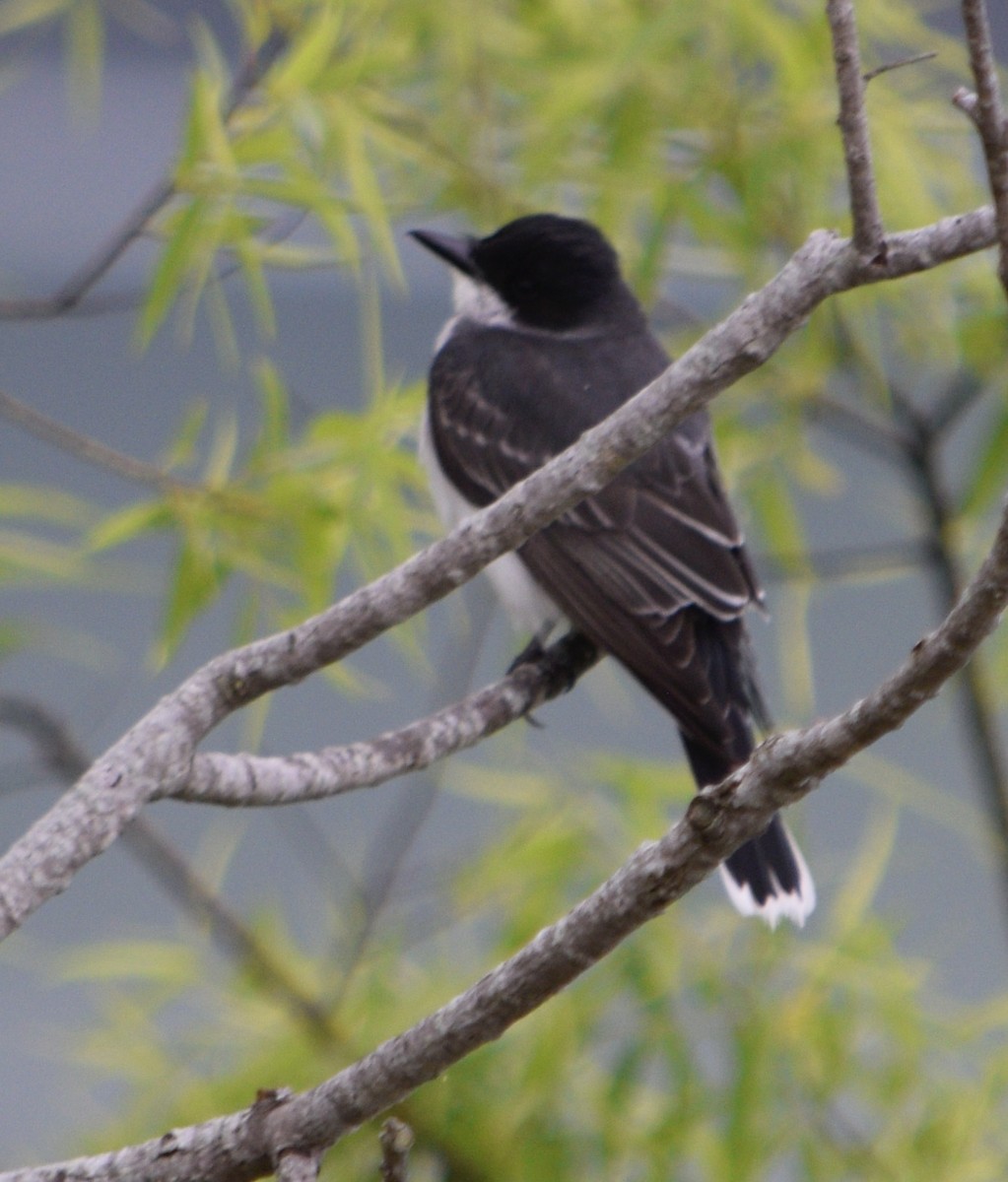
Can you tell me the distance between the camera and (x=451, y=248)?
3957mm

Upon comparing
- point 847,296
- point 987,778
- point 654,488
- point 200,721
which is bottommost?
point 987,778

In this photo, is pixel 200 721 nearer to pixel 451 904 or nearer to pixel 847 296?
pixel 451 904

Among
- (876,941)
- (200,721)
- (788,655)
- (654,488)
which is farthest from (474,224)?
(200,721)

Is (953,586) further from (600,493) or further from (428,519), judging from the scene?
(428,519)

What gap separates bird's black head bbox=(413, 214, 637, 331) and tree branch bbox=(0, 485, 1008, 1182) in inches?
103

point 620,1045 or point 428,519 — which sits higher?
point 428,519

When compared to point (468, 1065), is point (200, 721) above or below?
above

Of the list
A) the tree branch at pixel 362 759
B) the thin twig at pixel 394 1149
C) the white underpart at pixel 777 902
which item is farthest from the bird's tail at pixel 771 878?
the thin twig at pixel 394 1149

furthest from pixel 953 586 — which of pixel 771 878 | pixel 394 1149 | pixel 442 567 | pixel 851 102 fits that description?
pixel 394 1149

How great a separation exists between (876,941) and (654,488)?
1008mm

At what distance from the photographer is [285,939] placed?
3.37 m

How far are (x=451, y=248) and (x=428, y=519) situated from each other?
0.90 meters

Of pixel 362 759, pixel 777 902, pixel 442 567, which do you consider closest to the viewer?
pixel 442 567

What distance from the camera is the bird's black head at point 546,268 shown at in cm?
381
